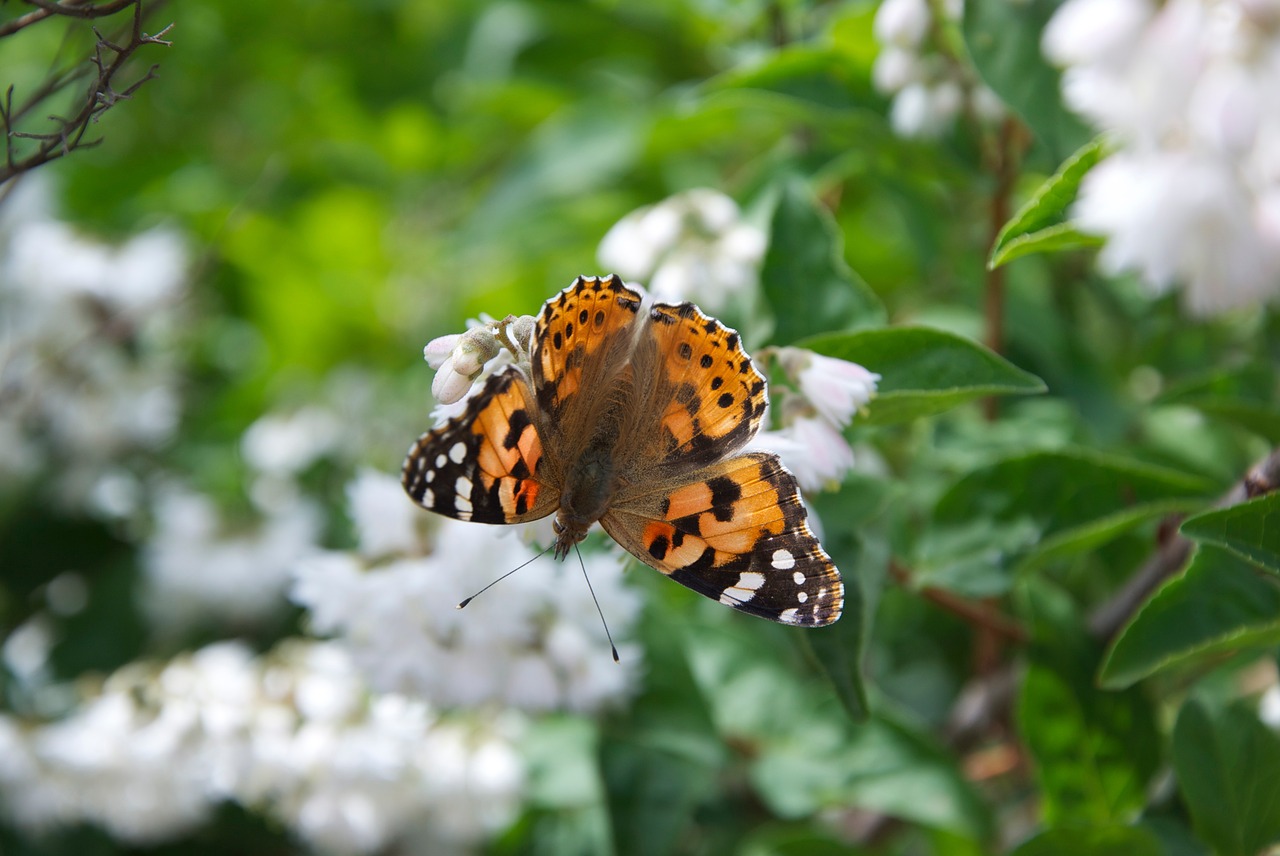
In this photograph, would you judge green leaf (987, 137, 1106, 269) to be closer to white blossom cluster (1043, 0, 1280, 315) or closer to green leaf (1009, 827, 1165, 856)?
white blossom cluster (1043, 0, 1280, 315)

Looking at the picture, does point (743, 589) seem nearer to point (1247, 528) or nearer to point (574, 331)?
point (574, 331)

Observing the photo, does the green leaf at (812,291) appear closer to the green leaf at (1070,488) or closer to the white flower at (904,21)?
the green leaf at (1070,488)

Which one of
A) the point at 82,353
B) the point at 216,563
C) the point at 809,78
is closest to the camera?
the point at 809,78

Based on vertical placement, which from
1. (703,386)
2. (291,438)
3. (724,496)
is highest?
(291,438)

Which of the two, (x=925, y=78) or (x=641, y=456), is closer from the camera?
(x=641, y=456)

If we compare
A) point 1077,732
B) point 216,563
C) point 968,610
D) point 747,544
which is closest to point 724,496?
point 747,544

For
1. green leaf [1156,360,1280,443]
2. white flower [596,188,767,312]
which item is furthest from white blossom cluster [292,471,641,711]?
Result: green leaf [1156,360,1280,443]

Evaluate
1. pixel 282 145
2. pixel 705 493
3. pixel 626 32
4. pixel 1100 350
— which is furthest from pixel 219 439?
pixel 1100 350
